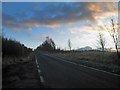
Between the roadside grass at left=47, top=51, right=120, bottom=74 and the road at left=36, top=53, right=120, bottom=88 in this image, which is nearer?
the road at left=36, top=53, right=120, bottom=88

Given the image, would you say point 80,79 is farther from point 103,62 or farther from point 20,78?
point 103,62

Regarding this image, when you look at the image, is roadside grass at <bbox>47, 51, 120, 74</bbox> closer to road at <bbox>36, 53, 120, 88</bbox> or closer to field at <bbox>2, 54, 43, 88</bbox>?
road at <bbox>36, 53, 120, 88</bbox>

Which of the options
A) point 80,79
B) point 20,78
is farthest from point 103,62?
point 80,79

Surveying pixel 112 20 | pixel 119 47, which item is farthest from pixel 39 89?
pixel 112 20

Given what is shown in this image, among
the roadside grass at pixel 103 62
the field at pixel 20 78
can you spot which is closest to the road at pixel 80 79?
the field at pixel 20 78

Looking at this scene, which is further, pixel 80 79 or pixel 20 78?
pixel 20 78

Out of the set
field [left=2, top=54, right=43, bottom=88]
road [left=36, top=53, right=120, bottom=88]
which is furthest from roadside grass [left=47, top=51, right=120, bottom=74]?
field [left=2, top=54, right=43, bottom=88]

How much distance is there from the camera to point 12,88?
10523mm

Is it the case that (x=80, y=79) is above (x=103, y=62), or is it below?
below

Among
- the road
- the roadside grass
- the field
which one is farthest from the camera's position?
the roadside grass

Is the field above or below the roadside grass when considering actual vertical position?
below

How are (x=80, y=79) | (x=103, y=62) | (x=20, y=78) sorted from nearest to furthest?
(x=80, y=79)
(x=20, y=78)
(x=103, y=62)

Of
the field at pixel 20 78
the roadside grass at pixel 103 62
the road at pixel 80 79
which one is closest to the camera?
the road at pixel 80 79

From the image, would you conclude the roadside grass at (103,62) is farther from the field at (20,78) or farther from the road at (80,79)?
the field at (20,78)
